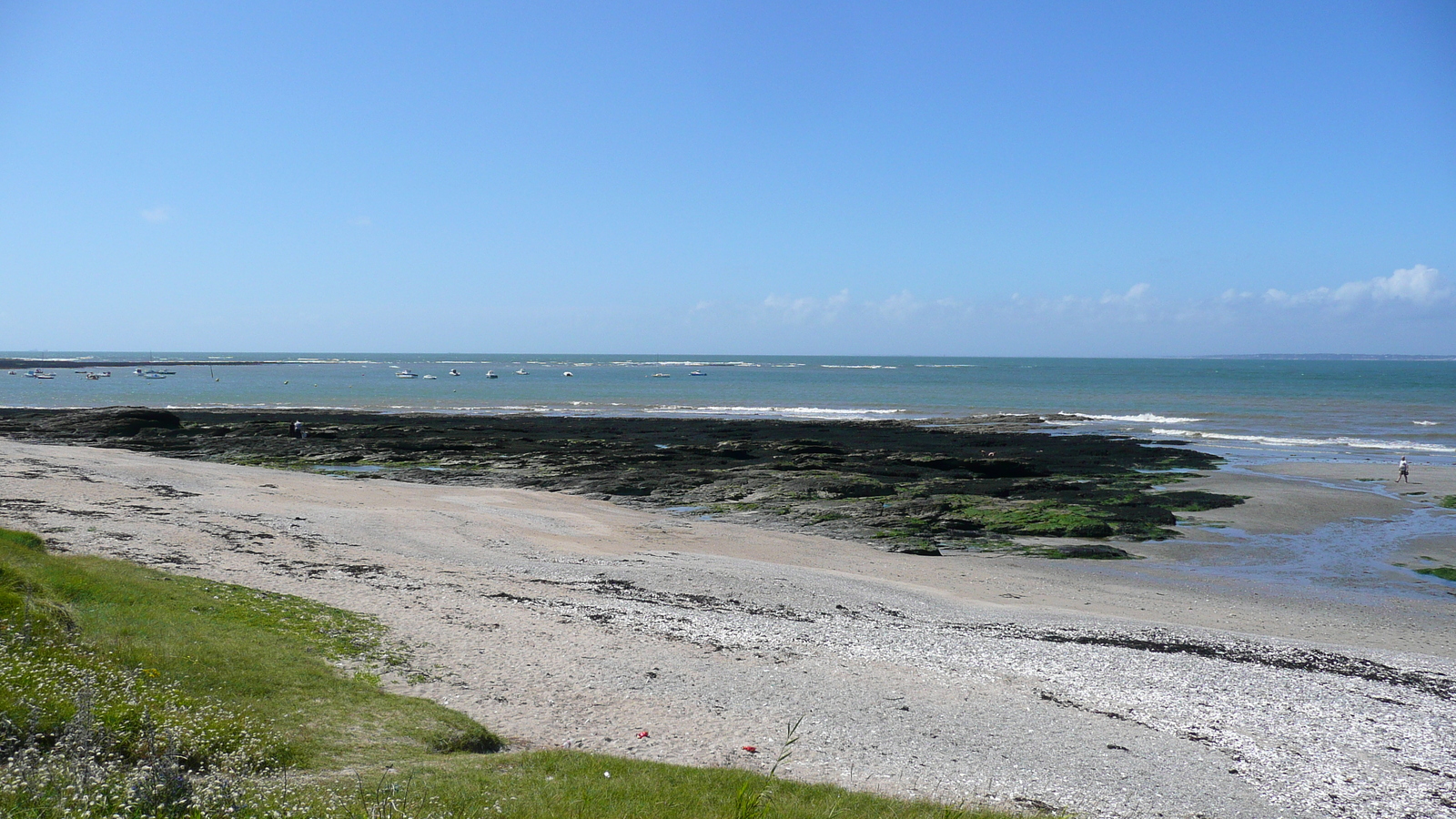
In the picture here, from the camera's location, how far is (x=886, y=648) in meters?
14.2

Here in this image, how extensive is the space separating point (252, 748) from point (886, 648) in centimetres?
974

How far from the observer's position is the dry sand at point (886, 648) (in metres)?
9.66

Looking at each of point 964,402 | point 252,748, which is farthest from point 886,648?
point 964,402

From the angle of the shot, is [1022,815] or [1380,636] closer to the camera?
[1022,815]

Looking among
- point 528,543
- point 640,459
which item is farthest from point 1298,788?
point 640,459

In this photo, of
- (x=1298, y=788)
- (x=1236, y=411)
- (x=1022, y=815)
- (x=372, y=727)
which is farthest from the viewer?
(x=1236, y=411)

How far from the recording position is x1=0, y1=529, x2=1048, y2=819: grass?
5.94 meters

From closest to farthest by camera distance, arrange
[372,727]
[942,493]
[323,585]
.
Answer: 1. [372,727]
2. [323,585]
3. [942,493]

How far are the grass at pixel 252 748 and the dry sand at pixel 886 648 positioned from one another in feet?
3.90

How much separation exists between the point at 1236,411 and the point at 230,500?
78.7 metres

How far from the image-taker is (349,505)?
27703 millimetres

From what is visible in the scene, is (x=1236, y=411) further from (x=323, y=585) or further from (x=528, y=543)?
(x=323, y=585)

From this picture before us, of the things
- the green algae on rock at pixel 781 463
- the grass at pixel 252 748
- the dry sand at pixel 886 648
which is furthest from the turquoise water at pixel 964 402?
the grass at pixel 252 748

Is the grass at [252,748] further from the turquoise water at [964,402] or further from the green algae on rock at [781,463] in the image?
the turquoise water at [964,402]
